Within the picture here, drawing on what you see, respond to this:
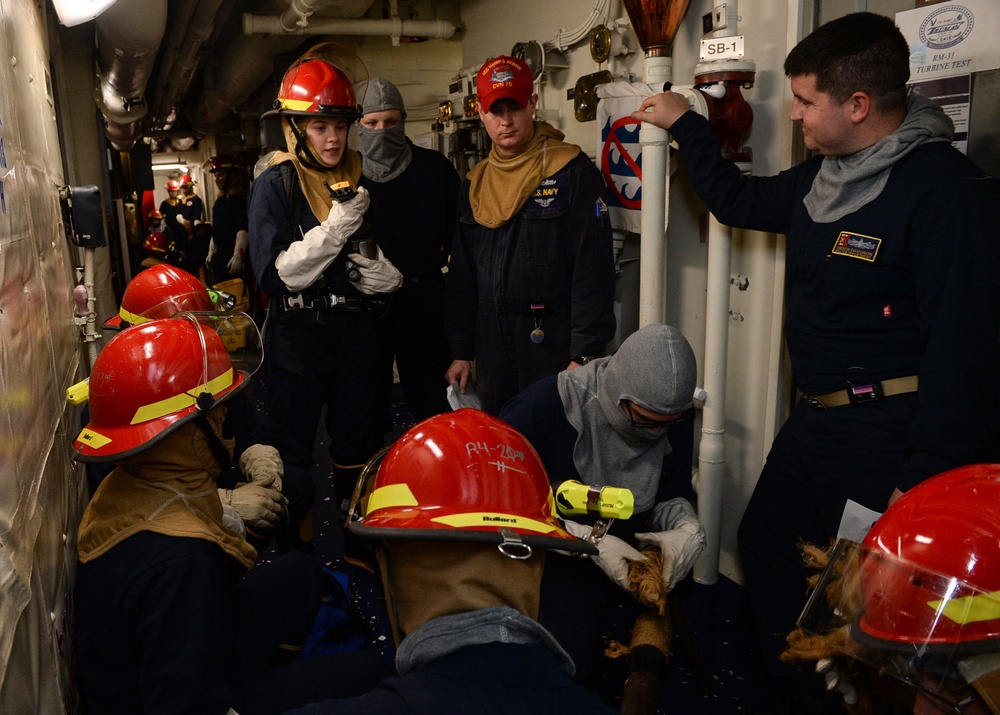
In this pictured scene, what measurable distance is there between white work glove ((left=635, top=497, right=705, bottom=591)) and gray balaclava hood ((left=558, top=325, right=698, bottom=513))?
0.08 m

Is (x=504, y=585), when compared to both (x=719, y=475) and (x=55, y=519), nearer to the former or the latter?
(x=55, y=519)

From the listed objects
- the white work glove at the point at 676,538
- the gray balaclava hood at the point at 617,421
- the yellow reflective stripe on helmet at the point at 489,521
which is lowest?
the white work glove at the point at 676,538

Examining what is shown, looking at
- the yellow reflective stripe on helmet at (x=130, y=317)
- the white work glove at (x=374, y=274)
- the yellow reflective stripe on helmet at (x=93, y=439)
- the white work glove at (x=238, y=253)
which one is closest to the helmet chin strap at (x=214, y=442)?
the yellow reflective stripe on helmet at (x=93, y=439)

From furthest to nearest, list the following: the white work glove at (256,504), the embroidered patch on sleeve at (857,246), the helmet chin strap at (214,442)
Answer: the white work glove at (256,504) < the embroidered patch on sleeve at (857,246) < the helmet chin strap at (214,442)

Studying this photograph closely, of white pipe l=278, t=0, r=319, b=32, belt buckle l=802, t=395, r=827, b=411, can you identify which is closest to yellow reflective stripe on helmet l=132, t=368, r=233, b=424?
belt buckle l=802, t=395, r=827, b=411

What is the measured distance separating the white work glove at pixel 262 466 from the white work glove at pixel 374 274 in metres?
0.76

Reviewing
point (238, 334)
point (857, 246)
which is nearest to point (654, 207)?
point (857, 246)

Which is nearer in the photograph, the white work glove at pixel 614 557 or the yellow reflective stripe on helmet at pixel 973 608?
the yellow reflective stripe on helmet at pixel 973 608

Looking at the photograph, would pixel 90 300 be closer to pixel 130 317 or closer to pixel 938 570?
pixel 130 317

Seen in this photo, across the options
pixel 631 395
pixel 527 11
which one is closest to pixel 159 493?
pixel 631 395

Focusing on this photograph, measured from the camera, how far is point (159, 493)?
5.36ft

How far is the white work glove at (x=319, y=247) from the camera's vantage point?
2.84 metres

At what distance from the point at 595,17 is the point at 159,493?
266cm

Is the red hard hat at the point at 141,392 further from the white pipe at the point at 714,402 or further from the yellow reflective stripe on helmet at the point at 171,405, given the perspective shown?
the white pipe at the point at 714,402
